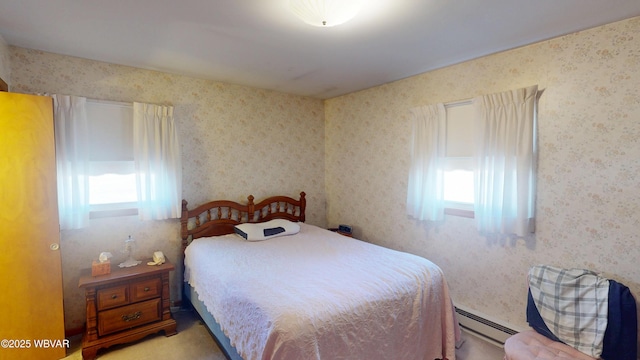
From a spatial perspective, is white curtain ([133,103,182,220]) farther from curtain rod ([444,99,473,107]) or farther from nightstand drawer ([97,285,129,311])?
curtain rod ([444,99,473,107])

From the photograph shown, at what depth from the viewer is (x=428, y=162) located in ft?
9.99

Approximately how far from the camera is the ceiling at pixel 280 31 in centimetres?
181

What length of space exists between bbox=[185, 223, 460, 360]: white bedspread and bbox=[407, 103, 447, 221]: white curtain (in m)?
0.68

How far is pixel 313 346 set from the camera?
1.59 meters

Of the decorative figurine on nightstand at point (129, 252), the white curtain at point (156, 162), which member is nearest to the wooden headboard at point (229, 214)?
the white curtain at point (156, 162)

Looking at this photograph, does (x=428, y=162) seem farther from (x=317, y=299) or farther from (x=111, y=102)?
(x=111, y=102)

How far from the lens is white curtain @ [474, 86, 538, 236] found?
238 centimetres

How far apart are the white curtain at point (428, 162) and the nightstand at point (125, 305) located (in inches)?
99.9

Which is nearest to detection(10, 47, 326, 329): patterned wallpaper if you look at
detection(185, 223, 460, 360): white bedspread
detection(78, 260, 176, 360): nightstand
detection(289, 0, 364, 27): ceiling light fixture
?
detection(78, 260, 176, 360): nightstand

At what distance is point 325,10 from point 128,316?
2.85 meters

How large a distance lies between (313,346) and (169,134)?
254cm

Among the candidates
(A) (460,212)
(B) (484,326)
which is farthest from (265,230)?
(B) (484,326)

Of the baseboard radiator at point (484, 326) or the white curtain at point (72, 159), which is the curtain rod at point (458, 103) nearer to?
the baseboard radiator at point (484, 326)

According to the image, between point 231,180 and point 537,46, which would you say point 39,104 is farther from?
point 537,46
